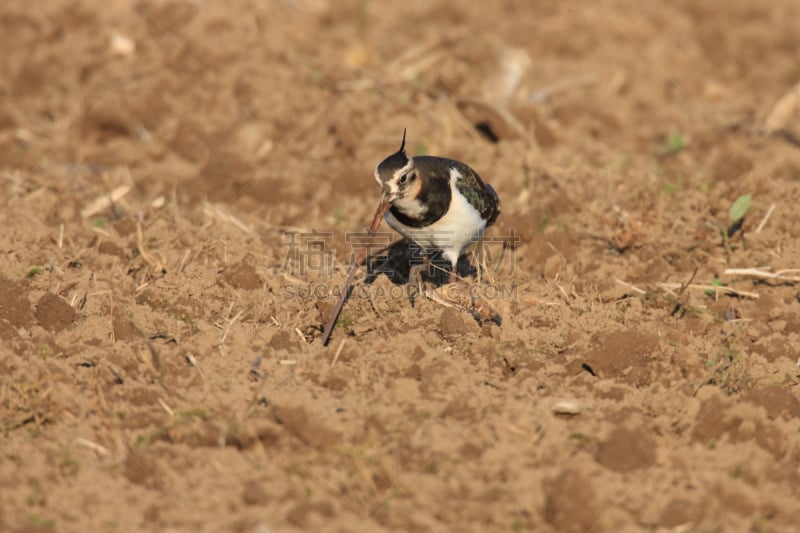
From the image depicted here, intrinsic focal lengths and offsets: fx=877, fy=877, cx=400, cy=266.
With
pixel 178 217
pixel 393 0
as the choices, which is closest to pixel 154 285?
pixel 178 217

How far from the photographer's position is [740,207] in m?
7.45

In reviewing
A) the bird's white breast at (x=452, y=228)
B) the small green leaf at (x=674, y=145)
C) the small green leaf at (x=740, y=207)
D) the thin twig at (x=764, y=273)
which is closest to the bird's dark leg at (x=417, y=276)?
the bird's white breast at (x=452, y=228)

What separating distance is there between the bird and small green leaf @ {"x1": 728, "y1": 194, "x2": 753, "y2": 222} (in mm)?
2144

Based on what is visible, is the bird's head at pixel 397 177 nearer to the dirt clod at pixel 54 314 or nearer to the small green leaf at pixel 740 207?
the dirt clod at pixel 54 314

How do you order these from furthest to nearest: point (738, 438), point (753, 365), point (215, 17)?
point (215, 17)
point (753, 365)
point (738, 438)

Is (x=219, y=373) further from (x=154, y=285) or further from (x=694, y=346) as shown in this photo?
(x=694, y=346)

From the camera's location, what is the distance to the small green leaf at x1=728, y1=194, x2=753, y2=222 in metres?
7.42

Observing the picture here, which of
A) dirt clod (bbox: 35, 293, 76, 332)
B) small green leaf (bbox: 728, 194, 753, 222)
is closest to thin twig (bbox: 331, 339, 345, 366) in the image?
dirt clod (bbox: 35, 293, 76, 332)

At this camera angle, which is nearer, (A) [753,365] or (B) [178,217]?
(A) [753,365]

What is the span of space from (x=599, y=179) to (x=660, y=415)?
3.66 m

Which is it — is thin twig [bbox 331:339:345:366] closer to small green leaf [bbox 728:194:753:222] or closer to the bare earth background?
the bare earth background

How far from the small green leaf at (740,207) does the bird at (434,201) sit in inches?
84.4

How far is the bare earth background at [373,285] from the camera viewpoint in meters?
4.69

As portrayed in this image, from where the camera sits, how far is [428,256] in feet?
23.9
